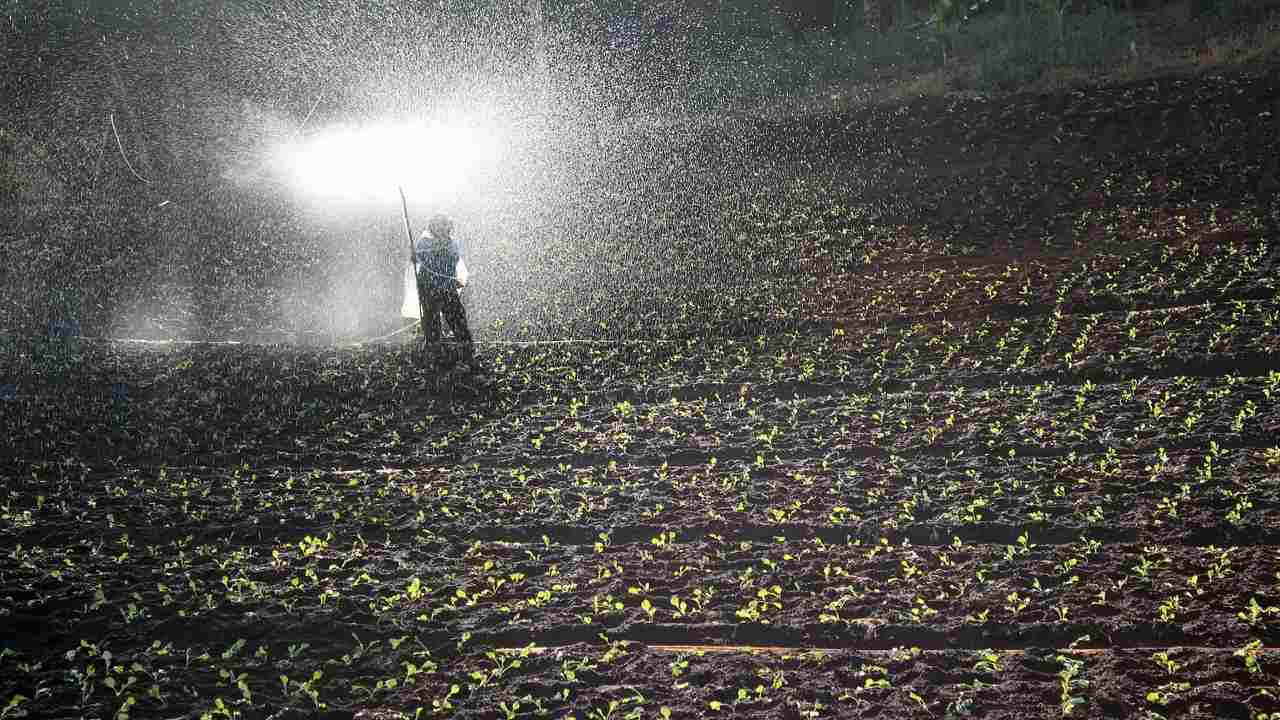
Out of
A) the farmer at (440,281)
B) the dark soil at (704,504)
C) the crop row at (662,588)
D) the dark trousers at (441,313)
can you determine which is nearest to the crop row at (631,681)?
the dark soil at (704,504)

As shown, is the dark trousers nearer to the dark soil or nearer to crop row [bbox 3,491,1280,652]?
the dark soil

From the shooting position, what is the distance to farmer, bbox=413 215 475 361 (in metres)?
13.4

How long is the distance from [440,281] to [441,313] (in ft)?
2.89

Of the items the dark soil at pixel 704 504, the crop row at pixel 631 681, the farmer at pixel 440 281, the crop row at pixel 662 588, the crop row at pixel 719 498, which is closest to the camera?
the crop row at pixel 631 681

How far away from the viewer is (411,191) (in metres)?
32.2

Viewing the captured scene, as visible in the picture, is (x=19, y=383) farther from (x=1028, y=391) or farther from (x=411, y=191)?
(x=411, y=191)

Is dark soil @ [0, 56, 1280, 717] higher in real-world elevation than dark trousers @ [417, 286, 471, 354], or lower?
lower

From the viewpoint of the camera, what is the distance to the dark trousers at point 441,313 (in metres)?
13.9

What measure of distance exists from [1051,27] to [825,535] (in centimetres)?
2458

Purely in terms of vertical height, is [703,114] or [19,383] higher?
[703,114]

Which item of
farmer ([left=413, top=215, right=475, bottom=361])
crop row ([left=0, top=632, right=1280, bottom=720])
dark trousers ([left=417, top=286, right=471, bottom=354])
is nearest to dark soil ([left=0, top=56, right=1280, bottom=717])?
crop row ([left=0, top=632, right=1280, bottom=720])

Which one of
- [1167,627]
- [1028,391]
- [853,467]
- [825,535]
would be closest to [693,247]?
[1028,391]

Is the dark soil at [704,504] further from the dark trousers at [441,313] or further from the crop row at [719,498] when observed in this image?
the dark trousers at [441,313]

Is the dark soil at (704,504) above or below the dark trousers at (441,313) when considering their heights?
below
